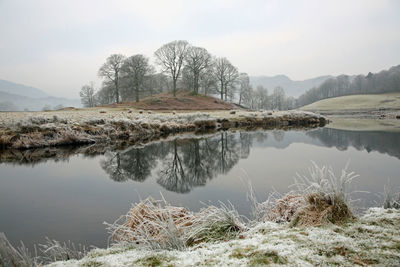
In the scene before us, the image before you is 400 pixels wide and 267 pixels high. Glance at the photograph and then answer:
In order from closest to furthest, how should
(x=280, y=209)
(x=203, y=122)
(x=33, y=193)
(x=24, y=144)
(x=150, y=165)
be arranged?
(x=280, y=209), (x=33, y=193), (x=150, y=165), (x=24, y=144), (x=203, y=122)

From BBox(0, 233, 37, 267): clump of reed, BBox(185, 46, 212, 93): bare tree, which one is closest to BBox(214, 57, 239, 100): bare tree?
BBox(185, 46, 212, 93): bare tree

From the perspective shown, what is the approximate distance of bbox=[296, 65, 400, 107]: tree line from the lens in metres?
86.5

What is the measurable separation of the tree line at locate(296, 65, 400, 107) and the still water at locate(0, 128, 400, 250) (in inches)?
3936

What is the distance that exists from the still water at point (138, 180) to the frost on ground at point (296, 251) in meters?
0.99

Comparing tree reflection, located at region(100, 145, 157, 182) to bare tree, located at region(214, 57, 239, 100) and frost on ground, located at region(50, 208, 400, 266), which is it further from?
bare tree, located at region(214, 57, 239, 100)

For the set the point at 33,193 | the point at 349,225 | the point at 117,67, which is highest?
the point at 117,67

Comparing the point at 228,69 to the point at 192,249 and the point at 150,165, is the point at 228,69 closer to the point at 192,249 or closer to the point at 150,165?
the point at 150,165

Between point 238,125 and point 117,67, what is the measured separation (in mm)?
32111

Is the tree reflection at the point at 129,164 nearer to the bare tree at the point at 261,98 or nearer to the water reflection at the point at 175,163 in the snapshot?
the water reflection at the point at 175,163

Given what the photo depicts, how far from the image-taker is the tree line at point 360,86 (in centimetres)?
8650

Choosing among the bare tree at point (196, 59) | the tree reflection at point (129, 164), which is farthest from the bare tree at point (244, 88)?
the tree reflection at point (129, 164)

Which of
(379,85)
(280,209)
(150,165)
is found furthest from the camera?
(379,85)

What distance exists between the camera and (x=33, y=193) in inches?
234

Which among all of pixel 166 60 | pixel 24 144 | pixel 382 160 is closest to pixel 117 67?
pixel 166 60
